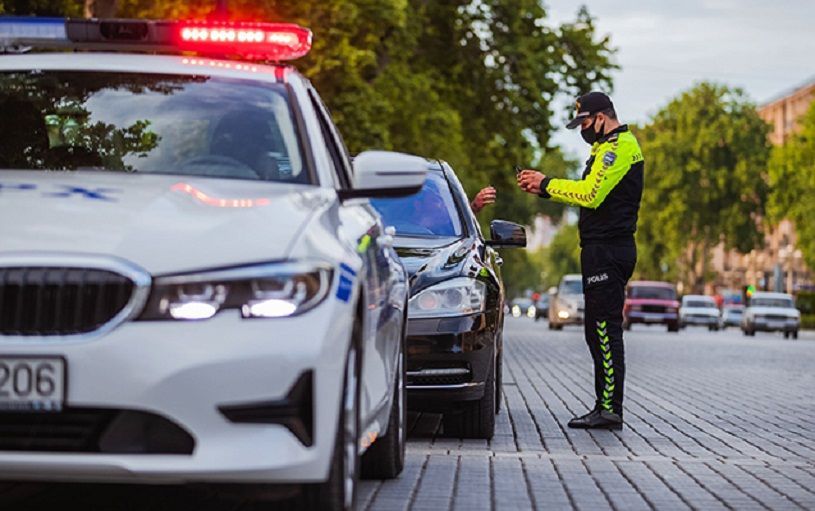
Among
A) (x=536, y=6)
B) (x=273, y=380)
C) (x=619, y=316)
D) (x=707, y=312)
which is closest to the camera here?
(x=273, y=380)

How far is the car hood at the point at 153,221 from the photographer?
5090 millimetres

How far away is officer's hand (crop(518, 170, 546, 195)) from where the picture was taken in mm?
11320

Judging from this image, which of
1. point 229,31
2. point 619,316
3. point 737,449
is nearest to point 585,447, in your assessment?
point 737,449

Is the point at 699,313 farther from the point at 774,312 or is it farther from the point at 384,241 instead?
the point at 384,241

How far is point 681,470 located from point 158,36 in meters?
3.47

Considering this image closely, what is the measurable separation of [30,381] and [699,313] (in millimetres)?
73821

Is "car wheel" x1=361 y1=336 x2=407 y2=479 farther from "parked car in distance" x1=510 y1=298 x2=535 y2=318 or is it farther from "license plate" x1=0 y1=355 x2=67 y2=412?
"parked car in distance" x1=510 y1=298 x2=535 y2=318

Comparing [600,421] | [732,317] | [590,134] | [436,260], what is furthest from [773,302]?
[436,260]

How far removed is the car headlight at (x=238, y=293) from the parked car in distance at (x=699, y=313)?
7214 centimetres

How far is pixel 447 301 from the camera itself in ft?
32.0

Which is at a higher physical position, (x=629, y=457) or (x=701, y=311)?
(x=701, y=311)

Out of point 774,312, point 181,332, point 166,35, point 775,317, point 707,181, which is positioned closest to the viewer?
point 181,332

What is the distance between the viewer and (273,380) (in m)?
4.99

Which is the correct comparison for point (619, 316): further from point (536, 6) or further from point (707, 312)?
point (707, 312)
